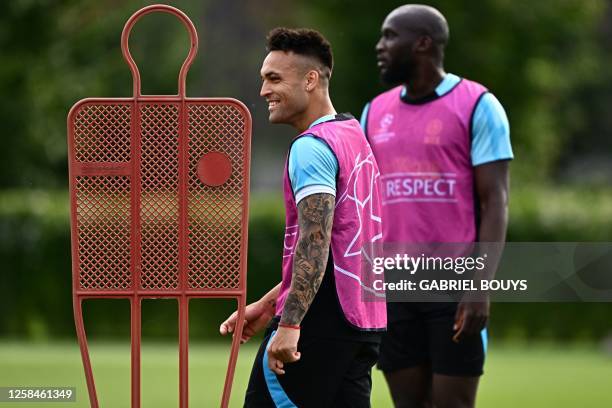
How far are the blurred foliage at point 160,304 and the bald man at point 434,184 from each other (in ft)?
36.8

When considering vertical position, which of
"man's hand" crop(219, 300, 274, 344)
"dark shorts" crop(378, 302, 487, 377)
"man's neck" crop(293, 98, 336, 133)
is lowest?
"dark shorts" crop(378, 302, 487, 377)

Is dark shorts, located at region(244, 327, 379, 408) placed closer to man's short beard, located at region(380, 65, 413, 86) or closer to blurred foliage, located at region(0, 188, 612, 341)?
man's short beard, located at region(380, 65, 413, 86)

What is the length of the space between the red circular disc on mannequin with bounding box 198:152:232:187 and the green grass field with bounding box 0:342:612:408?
5.53m

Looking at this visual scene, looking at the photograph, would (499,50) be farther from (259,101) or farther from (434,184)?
(434,184)

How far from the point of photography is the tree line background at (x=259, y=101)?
18344 mm

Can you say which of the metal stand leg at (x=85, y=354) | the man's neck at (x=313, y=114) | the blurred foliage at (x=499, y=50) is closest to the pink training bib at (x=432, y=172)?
the man's neck at (x=313, y=114)

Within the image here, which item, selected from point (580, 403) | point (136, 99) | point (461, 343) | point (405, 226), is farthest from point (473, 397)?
point (580, 403)

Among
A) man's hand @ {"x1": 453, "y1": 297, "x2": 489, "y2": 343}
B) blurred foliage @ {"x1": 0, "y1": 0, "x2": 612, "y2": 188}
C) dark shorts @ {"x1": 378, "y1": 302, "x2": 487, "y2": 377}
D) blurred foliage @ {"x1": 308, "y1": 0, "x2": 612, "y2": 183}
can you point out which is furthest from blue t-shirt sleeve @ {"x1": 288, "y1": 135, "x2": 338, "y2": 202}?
blurred foliage @ {"x1": 308, "y1": 0, "x2": 612, "y2": 183}

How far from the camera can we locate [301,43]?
5309mm

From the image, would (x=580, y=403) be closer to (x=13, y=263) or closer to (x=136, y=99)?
(x=136, y=99)

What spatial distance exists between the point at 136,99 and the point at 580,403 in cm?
773

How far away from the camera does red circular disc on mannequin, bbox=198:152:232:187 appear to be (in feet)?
17.0

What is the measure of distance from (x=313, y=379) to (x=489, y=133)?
222cm

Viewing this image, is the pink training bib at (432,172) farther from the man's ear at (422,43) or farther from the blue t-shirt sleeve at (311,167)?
the blue t-shirt sleeve at (311,167)
